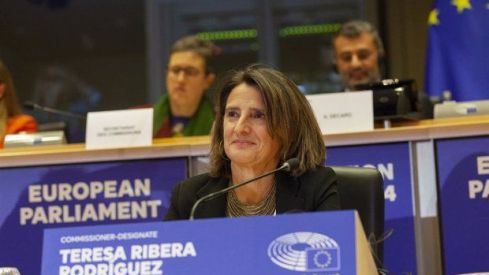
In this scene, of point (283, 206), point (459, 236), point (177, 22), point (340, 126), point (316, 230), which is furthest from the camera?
point (177, 22)

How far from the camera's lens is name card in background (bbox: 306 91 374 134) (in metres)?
4.58

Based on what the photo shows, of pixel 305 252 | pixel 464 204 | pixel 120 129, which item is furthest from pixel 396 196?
pixel 305 252

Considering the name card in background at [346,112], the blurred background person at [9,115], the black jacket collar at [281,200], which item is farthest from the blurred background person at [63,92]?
the black jacket collar at [281,200]

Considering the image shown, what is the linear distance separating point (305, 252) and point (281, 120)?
1.01 metres

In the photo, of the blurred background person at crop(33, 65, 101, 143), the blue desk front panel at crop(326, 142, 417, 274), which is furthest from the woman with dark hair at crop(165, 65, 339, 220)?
the blurred background person at crop(33, 65, 101, 143)

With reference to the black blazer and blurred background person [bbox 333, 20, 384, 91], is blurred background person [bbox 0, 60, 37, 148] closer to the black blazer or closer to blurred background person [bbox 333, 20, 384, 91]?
blurred background person [bbox 333, 20, 384, 91]

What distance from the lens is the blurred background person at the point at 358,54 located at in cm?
577

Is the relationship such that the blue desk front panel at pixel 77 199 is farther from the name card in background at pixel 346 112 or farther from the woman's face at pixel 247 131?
the woman's face at pixel 247 131

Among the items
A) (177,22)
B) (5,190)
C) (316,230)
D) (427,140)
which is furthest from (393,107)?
(177,22)

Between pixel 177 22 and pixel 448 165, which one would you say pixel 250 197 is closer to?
pixel 448 165

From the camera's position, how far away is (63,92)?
8.59 meters

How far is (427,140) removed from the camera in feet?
14.6

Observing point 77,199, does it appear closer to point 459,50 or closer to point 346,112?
point 346,112

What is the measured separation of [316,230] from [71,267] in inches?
→ 25.6
